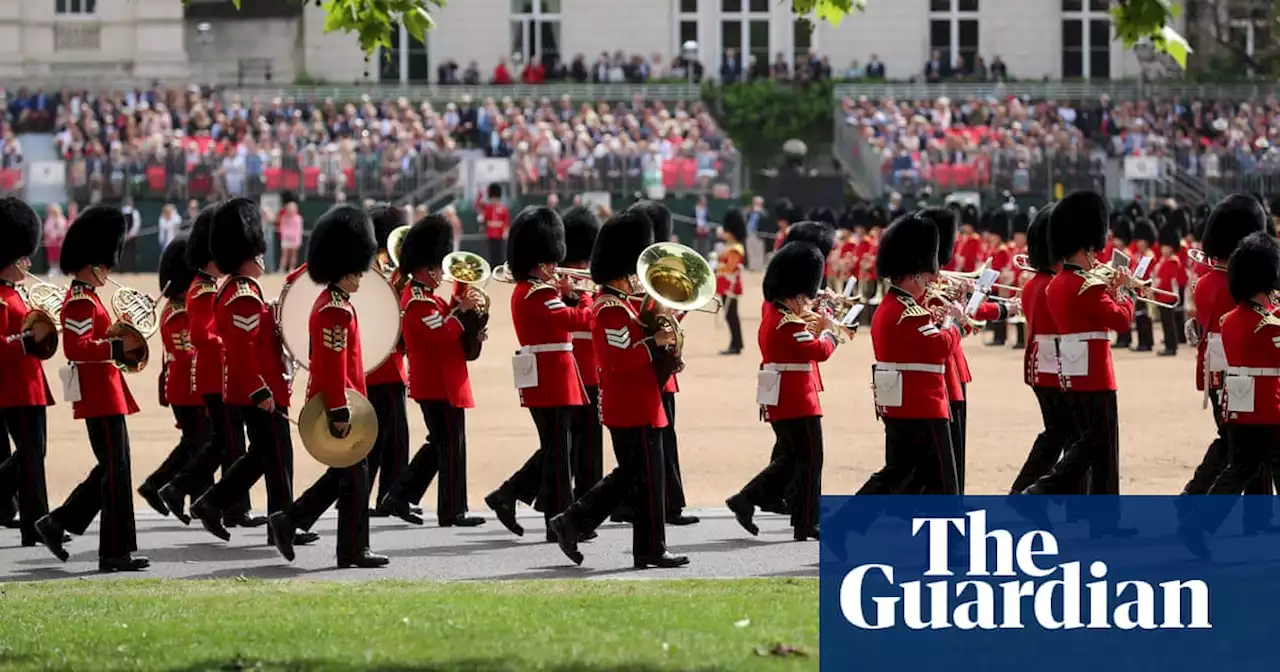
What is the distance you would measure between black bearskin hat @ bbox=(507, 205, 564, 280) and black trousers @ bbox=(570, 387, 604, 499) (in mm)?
839

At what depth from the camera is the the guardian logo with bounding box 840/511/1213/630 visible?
7074 millimetres

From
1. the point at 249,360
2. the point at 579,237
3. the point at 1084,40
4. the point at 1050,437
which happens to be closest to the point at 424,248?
the point at 579,237

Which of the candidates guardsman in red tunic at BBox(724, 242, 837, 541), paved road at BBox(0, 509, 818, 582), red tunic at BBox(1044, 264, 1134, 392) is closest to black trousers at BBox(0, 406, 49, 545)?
paved road at BBox(0, 509, 818, 582)

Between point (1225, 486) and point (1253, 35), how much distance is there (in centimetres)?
2976

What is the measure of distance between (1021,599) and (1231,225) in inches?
167

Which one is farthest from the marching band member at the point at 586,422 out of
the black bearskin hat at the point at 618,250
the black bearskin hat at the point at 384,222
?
the black bearskin hat at the point at 618,250

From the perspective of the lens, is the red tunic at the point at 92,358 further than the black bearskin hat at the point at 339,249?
Yes

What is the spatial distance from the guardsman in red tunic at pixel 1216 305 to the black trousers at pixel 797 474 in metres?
1.50

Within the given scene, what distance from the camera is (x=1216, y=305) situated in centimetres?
1059

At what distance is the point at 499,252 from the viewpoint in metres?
29.1

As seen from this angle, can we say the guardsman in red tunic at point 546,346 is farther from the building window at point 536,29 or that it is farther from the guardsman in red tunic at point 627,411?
the building window at point 536,29

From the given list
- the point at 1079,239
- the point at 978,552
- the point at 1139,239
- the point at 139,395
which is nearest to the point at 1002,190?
the point at 1139,239

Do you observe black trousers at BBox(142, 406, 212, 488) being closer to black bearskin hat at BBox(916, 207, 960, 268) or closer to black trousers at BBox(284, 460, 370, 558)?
black trousers at BBox(284, 460, 370, 558)

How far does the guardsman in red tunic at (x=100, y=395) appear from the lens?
9773 millimetres
